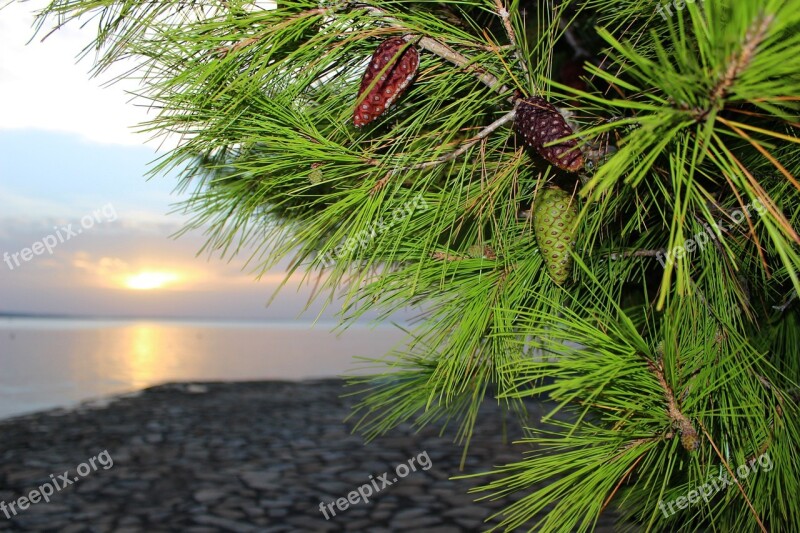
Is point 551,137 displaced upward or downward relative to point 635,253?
upward

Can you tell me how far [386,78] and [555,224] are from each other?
501 millimetres

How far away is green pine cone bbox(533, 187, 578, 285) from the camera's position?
1.51 meters

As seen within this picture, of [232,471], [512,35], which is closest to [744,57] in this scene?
[512,35]

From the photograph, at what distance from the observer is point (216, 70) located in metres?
1.55

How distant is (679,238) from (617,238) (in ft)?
3.54

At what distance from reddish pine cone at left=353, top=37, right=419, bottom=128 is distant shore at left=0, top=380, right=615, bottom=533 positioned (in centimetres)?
289

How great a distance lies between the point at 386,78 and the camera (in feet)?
4.67

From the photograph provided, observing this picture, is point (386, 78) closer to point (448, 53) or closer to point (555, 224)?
point (448, 53)

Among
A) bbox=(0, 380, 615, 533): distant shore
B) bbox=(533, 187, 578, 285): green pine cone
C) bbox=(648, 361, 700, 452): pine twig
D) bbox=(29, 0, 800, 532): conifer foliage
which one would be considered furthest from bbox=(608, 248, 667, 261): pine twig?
Answer: bbox=(0, 380, 615, 533): distant shore

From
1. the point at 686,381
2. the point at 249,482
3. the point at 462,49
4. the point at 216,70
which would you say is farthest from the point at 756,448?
the point at 249,482

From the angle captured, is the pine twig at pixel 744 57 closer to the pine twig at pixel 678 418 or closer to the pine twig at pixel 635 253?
the pine twig at pixel 678 418

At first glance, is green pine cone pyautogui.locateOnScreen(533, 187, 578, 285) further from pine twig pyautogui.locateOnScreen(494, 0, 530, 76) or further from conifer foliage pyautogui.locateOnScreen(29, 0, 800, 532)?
pine twig pyautogui.locateOnScreen(494, 0, 530, 76)

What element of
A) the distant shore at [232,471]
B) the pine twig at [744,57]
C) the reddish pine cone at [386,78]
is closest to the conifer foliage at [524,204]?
the reddish pine cone at [386,78]

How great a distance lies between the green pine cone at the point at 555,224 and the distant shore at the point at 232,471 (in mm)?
2587
